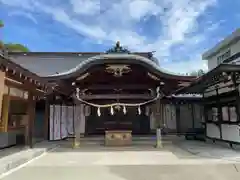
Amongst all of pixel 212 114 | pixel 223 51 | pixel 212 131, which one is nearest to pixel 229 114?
pixel 212 114

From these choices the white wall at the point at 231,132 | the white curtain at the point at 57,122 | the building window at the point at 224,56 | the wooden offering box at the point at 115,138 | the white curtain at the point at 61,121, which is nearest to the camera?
the white wall at the point at 231,132

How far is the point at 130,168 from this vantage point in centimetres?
552

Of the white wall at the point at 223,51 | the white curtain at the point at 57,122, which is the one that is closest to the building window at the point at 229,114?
the white wall at the point at 223,51

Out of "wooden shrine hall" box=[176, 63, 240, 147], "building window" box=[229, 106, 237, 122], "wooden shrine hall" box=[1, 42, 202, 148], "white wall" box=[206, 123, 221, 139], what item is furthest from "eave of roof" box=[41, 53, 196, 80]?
"white wall" box=[206, 123, 221, 139]

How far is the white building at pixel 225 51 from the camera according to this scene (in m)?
12.1

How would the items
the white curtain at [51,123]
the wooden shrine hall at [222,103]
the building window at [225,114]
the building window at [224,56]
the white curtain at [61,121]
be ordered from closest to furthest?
the wooden shrine hall at [222,103] < the building window at [225,114] < the white curtain at [51,123] < the white curtain at [61,121] < the building window at [224,56]

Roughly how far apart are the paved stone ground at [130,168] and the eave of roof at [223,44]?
8.46 meters

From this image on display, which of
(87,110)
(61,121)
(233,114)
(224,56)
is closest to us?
(233,114)

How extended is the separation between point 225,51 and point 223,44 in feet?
1.78

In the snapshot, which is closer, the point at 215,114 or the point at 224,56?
the point at 215,114

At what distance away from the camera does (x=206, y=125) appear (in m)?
11.1

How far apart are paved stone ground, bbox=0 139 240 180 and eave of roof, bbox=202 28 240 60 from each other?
846cm

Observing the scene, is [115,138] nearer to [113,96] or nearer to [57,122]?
[113,96]

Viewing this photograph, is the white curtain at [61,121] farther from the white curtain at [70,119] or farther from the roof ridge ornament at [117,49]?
the roof ridge ornament at [117,49]
